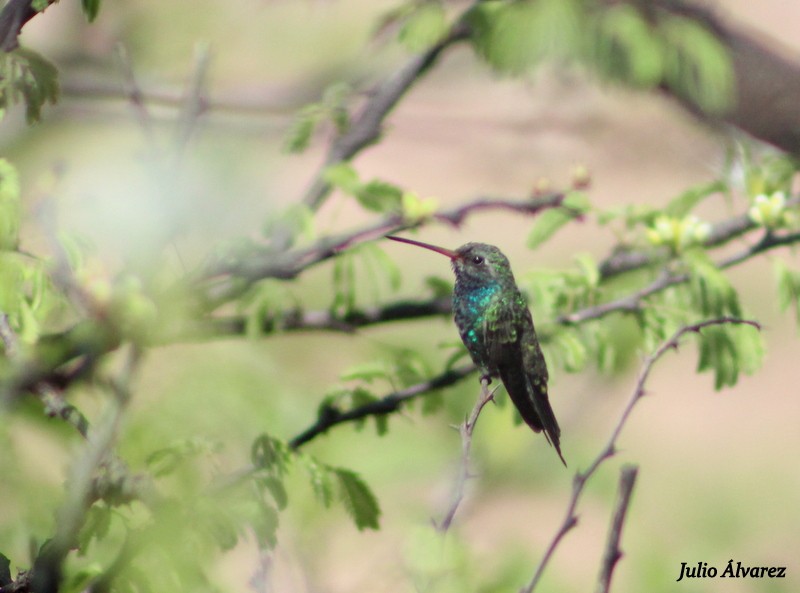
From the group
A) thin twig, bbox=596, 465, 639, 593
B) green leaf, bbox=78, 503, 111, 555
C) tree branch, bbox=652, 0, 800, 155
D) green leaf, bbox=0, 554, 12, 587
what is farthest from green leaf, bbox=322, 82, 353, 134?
tree branch, bbox=652, 0, 800, 155

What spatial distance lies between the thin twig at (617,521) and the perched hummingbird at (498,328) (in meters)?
0.55

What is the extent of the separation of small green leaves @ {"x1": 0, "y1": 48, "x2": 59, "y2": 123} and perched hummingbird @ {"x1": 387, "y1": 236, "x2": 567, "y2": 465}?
30.3 inches

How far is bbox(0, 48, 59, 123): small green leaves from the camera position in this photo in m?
1.52

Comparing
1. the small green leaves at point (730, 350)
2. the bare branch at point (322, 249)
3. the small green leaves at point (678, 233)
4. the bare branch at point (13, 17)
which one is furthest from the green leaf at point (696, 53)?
the bare branch at point (13, 17)

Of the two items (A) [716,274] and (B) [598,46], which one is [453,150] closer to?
(B) [598,46]

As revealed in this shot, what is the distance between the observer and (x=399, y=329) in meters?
5.90

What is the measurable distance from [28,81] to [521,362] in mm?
1036

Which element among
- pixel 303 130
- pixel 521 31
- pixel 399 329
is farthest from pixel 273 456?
pixel 399 329

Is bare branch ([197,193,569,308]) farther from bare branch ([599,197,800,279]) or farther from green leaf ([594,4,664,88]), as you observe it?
green leaf ([594,4,664,88])

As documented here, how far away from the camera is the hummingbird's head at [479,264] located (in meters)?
2.04

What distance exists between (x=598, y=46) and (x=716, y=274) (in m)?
1.74

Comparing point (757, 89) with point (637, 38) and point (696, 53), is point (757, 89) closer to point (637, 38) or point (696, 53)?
point (696, 53)

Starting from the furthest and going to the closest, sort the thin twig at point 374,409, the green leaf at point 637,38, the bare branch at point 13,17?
the green leaf at point 637,38 → the thin twig at point 374,409 → the bare branch at point 13,17

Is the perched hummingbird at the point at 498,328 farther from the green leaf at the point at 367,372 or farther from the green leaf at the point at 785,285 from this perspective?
the green leaf at the point at 785,285
